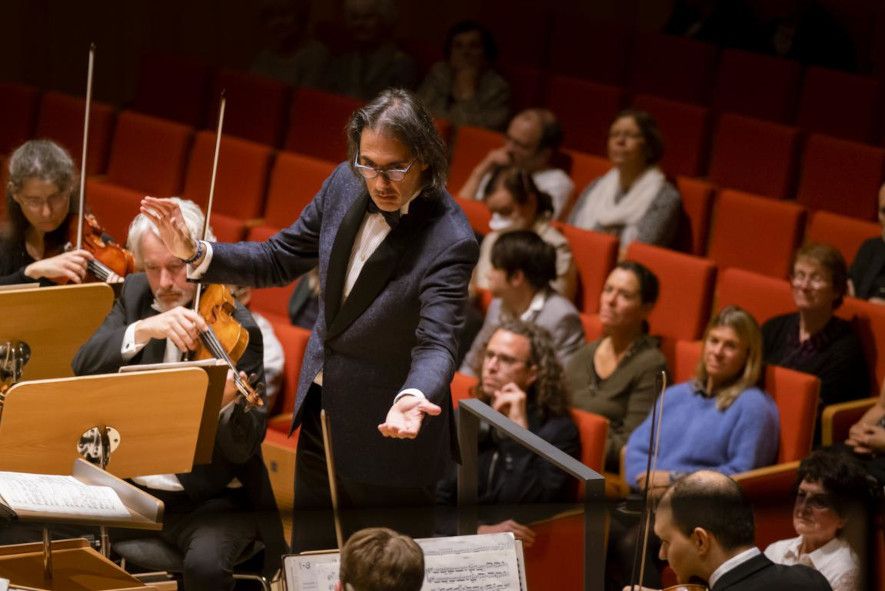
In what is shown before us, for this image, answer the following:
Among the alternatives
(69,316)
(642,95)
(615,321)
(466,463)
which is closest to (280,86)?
(642,95)

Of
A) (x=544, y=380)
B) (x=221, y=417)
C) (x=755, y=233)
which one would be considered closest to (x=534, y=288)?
(x=544, y=380)

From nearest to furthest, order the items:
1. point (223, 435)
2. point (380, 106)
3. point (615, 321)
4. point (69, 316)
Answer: point (380, 106) → point (223, 435) → point (69, 316) → point (615, 321)

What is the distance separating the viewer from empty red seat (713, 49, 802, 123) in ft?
14.2

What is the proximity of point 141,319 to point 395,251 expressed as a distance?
55cm

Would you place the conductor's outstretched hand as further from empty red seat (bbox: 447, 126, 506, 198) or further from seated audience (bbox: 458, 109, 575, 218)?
empty red seat (bbox: 447, 126, 506, 198)

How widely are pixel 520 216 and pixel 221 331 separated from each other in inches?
61.1

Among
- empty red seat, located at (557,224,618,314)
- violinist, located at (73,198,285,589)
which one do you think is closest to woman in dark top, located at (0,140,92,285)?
violinist, located at (73,198,285,589)

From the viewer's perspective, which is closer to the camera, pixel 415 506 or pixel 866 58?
pixel 415 506

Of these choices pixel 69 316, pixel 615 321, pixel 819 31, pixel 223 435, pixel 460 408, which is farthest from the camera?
pixel 819 31

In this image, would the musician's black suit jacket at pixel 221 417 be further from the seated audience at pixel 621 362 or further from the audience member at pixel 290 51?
the audience member at pixel 290 51

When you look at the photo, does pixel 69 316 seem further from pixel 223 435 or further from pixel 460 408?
pixel 460 408

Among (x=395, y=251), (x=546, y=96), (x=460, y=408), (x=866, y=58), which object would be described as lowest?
(x=460, y=408)

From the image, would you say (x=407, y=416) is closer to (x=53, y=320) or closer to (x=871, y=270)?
(x=53, y=320)

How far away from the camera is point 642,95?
4.24 metres
